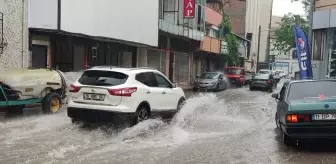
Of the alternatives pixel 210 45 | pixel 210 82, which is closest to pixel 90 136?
pixel 210 82

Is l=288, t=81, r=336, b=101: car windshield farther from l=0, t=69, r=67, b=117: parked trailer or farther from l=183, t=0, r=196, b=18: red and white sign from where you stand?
l=183, t=0, r=196, b=18: red and white sign

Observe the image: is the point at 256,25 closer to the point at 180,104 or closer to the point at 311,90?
the point at 180,104

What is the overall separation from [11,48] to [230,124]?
342 inches

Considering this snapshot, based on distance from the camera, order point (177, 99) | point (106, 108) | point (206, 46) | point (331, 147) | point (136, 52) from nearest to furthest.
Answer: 1. point (331, 147)
2. point (106, 108)
3. point (177, 99)
4. point (136, 52)
5. point (206, 46)

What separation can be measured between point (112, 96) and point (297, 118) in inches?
160

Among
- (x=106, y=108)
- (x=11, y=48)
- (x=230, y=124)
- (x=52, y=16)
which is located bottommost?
(x=230, y=124)

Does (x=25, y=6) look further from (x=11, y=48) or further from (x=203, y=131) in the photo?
(x=203, y=131)

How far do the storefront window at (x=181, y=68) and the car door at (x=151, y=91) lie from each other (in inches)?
837

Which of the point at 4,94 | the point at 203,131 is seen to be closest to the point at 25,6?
the point at 4,94

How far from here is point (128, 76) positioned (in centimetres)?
917

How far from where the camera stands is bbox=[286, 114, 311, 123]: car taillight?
7.09 metres

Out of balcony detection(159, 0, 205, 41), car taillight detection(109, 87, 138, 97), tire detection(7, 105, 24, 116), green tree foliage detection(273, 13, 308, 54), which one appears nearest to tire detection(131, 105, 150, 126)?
car taillight detection(109, 87, 138, 97)

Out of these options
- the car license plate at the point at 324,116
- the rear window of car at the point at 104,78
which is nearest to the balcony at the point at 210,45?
the rear window of car at the point at 104,78

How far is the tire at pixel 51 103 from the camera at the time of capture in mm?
11594
